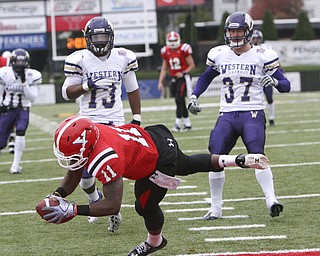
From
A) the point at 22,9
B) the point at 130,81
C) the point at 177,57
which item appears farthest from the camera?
the point at 22,9

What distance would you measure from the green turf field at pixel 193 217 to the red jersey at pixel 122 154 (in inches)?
32.4

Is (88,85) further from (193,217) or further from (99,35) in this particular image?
(193,217)

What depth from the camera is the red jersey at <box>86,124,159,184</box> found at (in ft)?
14.5

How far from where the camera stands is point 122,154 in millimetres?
4555

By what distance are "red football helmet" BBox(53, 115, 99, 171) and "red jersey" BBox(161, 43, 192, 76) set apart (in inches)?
384

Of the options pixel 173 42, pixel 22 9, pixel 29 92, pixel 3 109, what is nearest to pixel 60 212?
pixel 29 92

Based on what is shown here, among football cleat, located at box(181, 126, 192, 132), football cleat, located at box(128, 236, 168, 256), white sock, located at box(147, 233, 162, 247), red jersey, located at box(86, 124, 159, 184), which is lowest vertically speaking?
football cleat, located at box(181, 126, 192, 132)

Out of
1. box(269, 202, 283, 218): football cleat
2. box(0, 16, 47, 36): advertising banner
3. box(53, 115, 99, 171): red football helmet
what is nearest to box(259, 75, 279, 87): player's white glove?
box(269, 202, 283, 218): football cleat

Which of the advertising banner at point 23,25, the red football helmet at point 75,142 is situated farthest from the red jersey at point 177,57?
the advertising banner at point 23,25

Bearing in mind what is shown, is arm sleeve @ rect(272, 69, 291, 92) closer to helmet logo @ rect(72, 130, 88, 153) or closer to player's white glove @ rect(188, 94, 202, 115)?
player's white glove @ rect(188, 94, 202, 115)

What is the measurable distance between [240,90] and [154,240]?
1.87 meters

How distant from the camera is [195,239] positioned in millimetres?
5680

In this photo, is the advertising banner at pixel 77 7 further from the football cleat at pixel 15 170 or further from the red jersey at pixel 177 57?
the football cleat at pixel 15 170

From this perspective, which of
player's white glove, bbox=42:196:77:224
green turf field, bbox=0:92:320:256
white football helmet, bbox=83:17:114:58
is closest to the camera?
player's white glove, bbox=42:196:77:224
